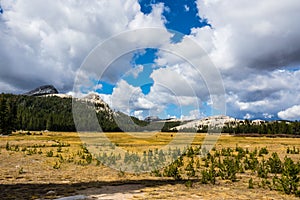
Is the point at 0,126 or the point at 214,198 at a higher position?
the point at 0,126

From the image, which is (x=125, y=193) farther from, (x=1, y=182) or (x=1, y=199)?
(x=1, y=182)

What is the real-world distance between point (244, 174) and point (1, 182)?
48.6 ft

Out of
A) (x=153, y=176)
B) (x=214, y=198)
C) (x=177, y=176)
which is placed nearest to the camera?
(x=214, y=198)

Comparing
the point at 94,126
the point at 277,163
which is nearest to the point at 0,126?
the point at 277,163

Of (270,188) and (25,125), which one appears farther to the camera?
(25,125)

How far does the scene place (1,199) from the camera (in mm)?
10508

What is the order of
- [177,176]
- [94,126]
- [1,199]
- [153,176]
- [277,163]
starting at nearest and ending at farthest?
[1,199]
[177,176]
[153,176]
[277,163]
[94,126]

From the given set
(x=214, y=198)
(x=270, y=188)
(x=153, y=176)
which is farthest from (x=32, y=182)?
(x=270, y=188)

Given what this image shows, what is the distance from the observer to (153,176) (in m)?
18.2

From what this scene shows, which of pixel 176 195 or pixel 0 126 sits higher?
pixel 0 126

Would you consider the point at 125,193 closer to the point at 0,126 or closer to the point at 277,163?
the point at 0,126

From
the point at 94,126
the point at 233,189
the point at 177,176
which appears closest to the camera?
the point at 233,189

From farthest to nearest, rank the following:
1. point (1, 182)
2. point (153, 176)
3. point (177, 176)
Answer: point (153, 176)
point (177, 176)
point (1, 182)

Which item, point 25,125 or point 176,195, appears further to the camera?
point 25,125
